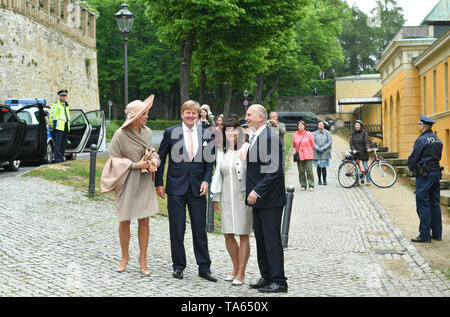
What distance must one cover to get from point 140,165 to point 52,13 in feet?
98.0

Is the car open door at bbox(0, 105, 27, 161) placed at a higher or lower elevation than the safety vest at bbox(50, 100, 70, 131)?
lower

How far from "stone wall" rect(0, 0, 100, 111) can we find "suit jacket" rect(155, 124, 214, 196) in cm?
2230

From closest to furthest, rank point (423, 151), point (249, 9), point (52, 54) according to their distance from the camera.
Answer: point (423, 151) → point (249, 9) → point (52, 54)

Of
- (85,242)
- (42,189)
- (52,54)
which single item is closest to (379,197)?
(42,189)

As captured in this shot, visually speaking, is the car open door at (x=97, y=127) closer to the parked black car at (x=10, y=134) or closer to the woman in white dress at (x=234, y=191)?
the parked black car at (x=10, y=134)

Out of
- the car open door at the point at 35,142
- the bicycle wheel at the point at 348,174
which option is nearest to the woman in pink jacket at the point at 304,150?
the bicycle wheel at the point at 348,174

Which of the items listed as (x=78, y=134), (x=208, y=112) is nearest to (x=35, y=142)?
(x=78, y=134)

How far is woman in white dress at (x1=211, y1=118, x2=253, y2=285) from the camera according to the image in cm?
716

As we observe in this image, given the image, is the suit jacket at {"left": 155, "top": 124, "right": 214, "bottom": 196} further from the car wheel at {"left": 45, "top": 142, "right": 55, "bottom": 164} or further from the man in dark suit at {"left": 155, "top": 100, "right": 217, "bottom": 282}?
the car wheel at {"left": 45, "top": 142, "right": 55, "bottom": 164}

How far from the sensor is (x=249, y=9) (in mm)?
25953

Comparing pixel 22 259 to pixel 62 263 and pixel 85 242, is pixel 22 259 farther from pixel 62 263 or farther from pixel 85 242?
pixel 85 242

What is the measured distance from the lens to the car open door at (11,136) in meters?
14.9

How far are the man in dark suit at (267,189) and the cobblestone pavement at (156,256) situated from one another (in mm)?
365

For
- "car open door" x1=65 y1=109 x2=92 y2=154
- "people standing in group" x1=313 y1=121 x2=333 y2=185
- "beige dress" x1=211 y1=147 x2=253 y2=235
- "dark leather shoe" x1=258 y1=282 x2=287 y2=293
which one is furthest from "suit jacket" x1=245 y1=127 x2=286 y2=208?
"car open door" x1=65 y1=109 x2=92 y2=154
